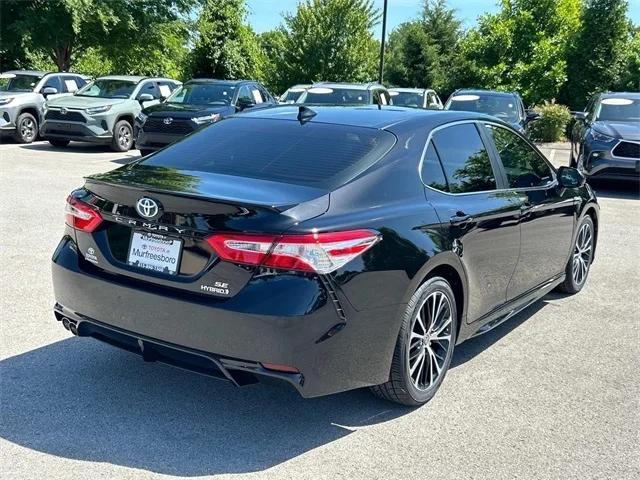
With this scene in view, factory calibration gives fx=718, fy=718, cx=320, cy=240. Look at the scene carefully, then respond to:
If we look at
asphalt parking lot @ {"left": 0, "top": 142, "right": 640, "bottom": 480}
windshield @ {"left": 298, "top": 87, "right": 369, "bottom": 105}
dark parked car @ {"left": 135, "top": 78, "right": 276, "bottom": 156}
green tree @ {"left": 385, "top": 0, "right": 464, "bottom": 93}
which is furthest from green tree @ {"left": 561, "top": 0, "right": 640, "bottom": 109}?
asphalt parking lot @ {"left": 0, "top": 142, "right": 640, "bottom": 480}

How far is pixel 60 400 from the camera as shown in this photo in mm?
3816

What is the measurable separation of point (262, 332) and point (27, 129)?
632 inches

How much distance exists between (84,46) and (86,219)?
85.1 ft

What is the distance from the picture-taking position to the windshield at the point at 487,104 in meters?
15.4

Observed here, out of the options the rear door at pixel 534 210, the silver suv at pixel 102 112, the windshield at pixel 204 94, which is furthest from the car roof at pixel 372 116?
the silver suv at pixel 102 112

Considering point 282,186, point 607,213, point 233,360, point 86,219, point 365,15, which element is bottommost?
point 607,213

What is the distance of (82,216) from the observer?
3791mm

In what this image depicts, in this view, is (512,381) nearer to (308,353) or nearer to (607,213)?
(308,353)

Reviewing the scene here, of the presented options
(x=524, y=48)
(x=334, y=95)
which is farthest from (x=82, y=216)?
(x=524, y=48)

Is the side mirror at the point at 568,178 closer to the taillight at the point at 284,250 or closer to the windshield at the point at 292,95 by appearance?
the taillight at the point at 284,250

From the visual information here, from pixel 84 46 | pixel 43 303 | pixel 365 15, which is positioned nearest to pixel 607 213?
pixel 43 303

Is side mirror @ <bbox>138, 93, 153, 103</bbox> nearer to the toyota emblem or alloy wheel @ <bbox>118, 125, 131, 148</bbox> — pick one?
alloy wheel @ <bbox>118, 125, 131, 148</bbox>

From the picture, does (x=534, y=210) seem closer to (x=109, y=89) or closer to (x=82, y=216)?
(x=82, y=216)

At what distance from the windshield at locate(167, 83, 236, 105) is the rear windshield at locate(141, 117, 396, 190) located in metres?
11.0
